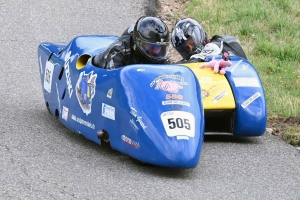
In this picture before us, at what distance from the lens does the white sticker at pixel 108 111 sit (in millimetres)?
6648

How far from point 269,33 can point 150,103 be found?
6.05 m

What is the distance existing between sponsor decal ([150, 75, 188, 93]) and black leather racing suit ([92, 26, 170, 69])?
1.95ft

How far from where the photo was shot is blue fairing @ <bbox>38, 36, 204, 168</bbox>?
623cm

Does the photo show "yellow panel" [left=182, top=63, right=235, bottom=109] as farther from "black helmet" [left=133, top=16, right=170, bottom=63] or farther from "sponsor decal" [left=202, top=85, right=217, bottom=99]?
"black helmet" [left=133, top=16, right=170, bottom=63]

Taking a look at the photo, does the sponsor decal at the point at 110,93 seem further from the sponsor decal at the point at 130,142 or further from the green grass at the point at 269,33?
the green grass at the point at 269,33

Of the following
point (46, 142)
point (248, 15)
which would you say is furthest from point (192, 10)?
point (46, 142)

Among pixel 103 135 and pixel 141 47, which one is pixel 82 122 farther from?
pixel 141 47

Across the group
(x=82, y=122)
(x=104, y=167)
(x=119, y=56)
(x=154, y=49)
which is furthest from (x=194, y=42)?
(x=104, y=167)

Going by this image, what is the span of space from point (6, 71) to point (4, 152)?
3909mm

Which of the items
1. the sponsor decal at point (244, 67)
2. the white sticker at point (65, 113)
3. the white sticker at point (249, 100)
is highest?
the sponsor decal at point (244, 67)

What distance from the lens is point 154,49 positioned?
7035mm

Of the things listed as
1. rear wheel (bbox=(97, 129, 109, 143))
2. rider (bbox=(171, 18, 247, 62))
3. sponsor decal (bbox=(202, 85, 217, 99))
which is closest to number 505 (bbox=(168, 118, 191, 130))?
rear wheel (bbox=(97, 129, 109, 143))

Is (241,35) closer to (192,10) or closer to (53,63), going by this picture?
(192,10)

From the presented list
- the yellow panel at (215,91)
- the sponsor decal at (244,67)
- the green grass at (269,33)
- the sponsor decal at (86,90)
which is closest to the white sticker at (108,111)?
the sponsor decal at (86,90)
